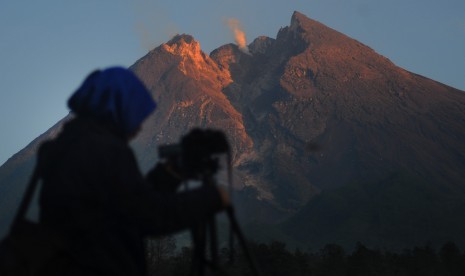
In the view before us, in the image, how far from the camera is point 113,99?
3.32m

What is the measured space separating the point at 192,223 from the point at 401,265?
167 ft

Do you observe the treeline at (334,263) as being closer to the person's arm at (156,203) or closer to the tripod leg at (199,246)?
the tripod leg at (199,246)

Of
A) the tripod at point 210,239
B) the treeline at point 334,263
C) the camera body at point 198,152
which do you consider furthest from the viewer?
the treeline at point 334,263

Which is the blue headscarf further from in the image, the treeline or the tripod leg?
the treeline

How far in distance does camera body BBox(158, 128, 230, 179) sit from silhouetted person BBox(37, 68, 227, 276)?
0.18 metres

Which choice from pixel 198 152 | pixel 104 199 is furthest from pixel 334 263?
pixel 104 199

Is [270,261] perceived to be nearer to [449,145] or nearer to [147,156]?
[147,156]

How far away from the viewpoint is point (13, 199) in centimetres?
19388

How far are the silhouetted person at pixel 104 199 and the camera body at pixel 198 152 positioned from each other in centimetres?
18

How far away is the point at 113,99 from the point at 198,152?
50 cm

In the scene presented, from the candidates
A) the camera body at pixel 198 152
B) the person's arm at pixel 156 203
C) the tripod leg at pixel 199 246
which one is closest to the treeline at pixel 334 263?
the tripod leg at pixel 199 246

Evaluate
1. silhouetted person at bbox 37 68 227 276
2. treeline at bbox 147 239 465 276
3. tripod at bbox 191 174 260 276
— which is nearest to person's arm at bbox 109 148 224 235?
silhouetted person at bbox 37 68 227 276

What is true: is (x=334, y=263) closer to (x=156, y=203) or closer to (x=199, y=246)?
(x=199, y=246)

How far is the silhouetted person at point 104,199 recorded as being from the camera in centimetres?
310
